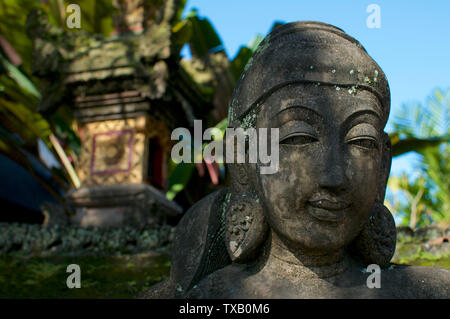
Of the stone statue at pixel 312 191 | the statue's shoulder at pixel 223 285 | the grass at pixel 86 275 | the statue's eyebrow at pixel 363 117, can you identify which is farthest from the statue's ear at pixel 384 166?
the grass at pixel 86 275

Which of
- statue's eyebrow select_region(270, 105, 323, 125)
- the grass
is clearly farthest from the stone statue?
the grass

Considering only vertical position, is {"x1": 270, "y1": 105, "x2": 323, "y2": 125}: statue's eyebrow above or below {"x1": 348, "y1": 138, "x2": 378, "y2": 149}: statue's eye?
above

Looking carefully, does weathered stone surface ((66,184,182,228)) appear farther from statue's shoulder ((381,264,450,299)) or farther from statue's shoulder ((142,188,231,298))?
statue's shoulder ((381,264,450,299))

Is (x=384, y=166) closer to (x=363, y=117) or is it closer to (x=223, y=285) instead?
(x=363, y=117)

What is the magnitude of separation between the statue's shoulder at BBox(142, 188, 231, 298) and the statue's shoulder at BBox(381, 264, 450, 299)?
778 mm

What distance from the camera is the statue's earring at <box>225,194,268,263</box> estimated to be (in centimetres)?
204

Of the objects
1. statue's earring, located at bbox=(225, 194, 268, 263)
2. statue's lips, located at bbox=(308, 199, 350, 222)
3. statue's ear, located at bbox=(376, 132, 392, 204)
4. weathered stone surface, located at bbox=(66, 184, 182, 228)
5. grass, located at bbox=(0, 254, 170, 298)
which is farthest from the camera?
weathered stone surface, located at bbox=(66, 184, 182, 228)

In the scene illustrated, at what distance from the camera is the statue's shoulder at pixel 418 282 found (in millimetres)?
1848

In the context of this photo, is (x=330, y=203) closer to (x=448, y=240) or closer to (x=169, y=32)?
(x=448, y=240)

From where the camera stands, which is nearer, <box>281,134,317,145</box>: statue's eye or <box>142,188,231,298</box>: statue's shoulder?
<box>281,134,317,145</box>: statue's eye

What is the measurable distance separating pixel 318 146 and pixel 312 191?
187mm

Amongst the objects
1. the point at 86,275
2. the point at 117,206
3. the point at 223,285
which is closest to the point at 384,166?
the point at 223,285

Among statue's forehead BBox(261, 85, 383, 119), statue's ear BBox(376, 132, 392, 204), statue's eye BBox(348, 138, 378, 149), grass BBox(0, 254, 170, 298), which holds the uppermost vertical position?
statue's forehead BBox(261, 85, 383, 119)
